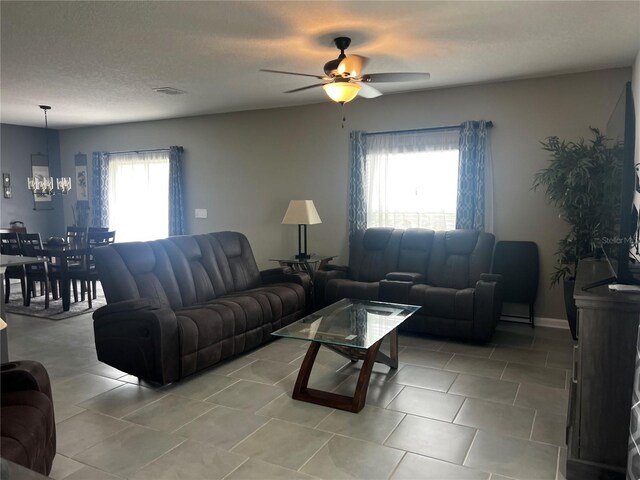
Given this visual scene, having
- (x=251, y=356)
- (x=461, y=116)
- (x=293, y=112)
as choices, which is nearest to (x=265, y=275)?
(x=251, y=356)

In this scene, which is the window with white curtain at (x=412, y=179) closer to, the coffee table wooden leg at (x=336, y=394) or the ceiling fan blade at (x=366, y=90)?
the ceiling fan blade at (x=366, y=90)

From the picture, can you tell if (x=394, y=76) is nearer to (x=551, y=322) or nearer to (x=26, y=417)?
(x=26, y=417)

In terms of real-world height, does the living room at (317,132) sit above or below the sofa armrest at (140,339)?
above

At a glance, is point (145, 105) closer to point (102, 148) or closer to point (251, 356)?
point (102, 148)

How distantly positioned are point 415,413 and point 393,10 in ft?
8.57

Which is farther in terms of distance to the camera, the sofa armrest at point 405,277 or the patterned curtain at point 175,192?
the patterned curtain at point 175,192

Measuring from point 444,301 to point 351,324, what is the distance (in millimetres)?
1329

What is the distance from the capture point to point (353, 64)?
3861 mm

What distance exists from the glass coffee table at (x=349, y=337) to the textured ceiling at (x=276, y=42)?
2.14 m

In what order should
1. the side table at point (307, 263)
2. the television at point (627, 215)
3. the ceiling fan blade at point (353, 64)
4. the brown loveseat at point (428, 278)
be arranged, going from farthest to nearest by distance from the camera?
1. the side table at point (307, 263)
2. the brown loveseat at point (428, 278)
3. the ceiling fan blade at point (353, 64)
4. the television at point (627, 215)

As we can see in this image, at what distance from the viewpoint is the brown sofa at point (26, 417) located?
1.70 meters

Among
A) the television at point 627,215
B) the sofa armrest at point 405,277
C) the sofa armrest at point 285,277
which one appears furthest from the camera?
the sofa armrest at point 285,277

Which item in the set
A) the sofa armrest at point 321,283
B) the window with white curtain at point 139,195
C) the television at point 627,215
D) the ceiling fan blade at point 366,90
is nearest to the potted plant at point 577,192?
the television at point 627,215

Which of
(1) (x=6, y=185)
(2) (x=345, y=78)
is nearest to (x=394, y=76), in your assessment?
(2) (x=345, y=78)
